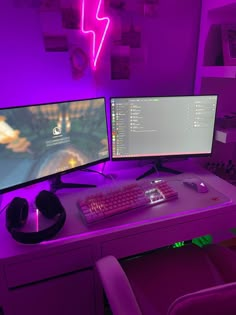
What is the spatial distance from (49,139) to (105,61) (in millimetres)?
546

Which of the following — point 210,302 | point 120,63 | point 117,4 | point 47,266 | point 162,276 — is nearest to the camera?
point 210,302

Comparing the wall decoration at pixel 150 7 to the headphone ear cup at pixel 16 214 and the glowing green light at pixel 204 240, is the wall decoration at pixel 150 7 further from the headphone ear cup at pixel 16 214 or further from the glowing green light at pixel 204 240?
the glowing green light at pixel 204 240

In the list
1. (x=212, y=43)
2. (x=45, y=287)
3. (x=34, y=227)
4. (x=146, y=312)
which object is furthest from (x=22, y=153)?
(x=212, y=43)

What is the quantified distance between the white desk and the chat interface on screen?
1.11ft

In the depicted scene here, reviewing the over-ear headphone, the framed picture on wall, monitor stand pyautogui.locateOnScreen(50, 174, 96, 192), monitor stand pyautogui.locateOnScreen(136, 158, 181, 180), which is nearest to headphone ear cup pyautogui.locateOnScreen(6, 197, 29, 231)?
the over-ear headphone

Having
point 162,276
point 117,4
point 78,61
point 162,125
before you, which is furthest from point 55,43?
point 162,276

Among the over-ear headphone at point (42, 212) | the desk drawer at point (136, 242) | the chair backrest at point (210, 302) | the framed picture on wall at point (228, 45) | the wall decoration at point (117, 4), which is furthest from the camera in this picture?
the framed picture on wall at point (228, 45)

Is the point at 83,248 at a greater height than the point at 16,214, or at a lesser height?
lesser

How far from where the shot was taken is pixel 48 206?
1037 millimetres

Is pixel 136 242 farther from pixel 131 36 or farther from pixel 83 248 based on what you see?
pixel 131 36

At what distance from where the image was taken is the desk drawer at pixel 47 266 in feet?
2.99

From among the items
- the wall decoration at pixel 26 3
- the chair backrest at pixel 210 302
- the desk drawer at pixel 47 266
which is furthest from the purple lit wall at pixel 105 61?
the chair backrest at pixel 210 302

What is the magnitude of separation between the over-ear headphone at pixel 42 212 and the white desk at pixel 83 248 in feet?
0.10

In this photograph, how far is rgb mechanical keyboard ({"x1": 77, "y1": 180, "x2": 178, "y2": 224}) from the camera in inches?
41.2
